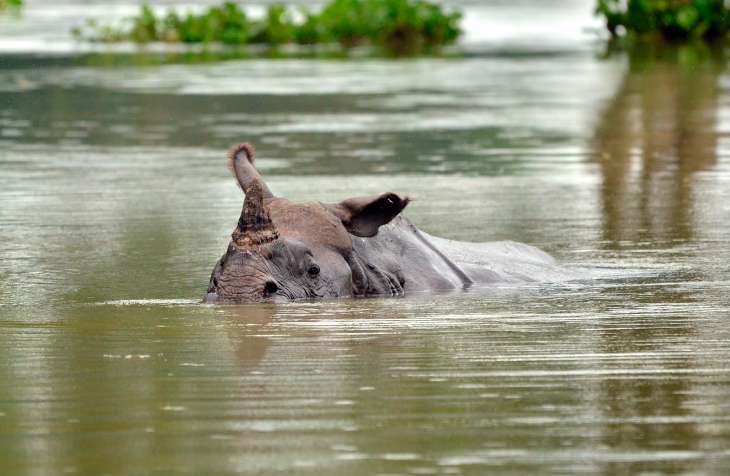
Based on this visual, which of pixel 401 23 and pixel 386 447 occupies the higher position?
pixel 386 447

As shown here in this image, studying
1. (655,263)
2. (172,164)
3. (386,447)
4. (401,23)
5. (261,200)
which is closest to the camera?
(386,447)

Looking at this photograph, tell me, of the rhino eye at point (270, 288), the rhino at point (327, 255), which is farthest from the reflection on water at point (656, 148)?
the rhino eye at point (270, 288)

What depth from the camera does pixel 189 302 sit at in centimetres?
1070

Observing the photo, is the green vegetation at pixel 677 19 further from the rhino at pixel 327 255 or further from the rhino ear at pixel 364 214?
the rhino ear at pixel 364 214

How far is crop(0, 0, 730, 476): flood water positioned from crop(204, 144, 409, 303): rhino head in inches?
6.0

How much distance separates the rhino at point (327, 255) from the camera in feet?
33.0

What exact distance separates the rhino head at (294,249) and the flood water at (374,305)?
6.0 inches

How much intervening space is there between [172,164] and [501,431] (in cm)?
1328

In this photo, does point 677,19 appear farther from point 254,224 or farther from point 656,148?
point 254,224

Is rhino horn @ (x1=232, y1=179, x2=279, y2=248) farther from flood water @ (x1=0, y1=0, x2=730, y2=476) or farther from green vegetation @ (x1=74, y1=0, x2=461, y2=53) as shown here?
green vegetation @ (x1=74, y1=0, x2=461, y2=53)

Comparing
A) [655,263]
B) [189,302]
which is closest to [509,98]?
[655,263]

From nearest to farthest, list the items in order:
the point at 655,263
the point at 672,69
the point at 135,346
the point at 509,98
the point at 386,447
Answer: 1. the point at 386,447
2. the point at 135,346
3. the point at 655,263
4. the point at 509,98
5. the point at 672,69

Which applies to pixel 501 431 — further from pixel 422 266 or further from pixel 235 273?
pixel 422 266

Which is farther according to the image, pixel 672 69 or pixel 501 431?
pixel 672 69
